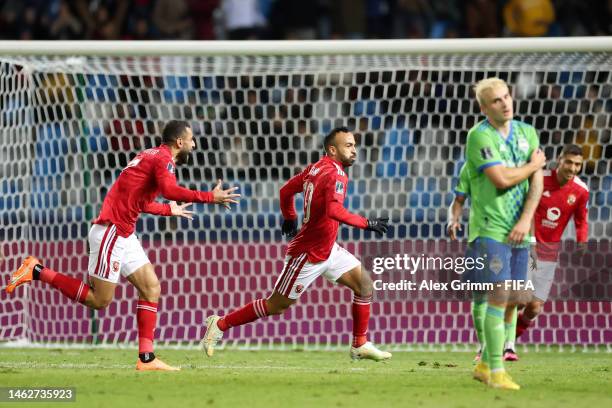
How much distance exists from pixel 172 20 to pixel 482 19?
4.18 metres

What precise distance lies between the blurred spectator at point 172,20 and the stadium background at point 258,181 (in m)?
4.28

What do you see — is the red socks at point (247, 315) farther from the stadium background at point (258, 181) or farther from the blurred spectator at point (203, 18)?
the blurred spectator at point (203, 18)

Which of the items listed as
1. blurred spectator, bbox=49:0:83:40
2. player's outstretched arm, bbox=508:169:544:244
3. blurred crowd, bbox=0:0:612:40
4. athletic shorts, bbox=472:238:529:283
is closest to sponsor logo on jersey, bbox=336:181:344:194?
athletic shorts, bbox=472:238:529:283

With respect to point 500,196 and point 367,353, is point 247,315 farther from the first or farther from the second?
point 500,196

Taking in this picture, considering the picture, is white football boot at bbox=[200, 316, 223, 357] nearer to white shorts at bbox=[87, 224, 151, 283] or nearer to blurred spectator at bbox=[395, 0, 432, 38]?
white shorts at bbox=[87, 224, 151, 283]

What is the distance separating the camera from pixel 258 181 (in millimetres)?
10953

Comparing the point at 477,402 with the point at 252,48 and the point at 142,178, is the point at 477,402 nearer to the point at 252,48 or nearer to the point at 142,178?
the point at 142,178

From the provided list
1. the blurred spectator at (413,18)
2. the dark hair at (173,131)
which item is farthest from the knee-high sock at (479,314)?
the blurred spectator at (413,18)

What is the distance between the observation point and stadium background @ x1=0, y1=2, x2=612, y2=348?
10.7 m

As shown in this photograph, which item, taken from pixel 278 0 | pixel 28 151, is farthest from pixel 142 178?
pixel 278 0

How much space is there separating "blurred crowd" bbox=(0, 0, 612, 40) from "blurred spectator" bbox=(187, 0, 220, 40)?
14 mm

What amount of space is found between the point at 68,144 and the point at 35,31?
525 centimetres

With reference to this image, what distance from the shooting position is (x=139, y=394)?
6.61 m

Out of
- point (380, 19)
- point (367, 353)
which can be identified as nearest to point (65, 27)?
point (380, 19)
